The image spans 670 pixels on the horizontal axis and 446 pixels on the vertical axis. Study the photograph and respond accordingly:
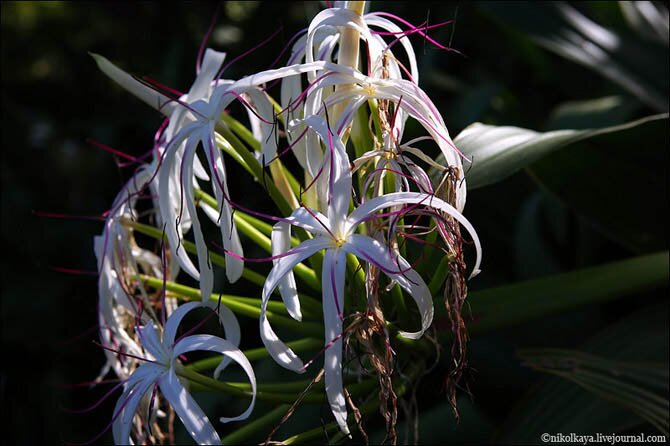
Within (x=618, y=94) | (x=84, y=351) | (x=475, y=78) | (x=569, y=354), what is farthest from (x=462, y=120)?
(x=84, y=351)

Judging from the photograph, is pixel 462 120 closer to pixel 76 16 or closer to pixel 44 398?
pixel 44 398

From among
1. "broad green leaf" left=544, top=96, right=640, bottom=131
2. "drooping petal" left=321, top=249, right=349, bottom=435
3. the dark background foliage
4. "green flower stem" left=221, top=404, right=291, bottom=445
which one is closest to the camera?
"drooping petal" left=321, top=249, right=349, bottom=435

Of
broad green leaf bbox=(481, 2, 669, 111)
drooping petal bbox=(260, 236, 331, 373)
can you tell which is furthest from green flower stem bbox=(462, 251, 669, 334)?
broad green leaf bbox=(481, 2, 669, 111)

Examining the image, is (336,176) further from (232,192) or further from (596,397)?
(232,192)

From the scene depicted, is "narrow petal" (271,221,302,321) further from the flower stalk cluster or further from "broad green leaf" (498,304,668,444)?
"broad green leaf" (498,304,668,444)

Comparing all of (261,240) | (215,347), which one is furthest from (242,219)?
(215,347)

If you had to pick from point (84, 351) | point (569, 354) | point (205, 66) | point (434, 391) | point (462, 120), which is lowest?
point (84, 351)

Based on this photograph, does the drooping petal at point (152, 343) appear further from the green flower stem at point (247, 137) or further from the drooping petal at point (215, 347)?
the green flower stem at point (247, 137)
